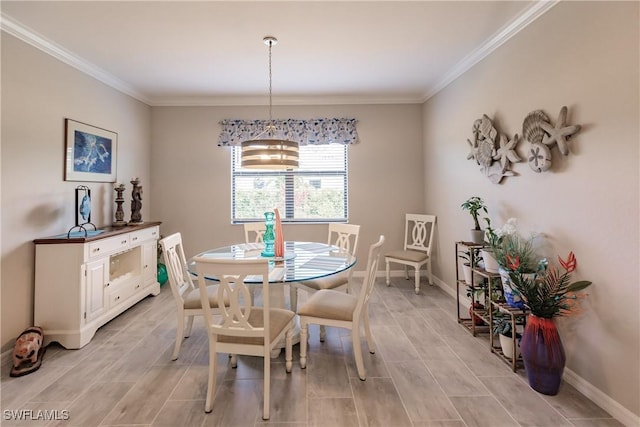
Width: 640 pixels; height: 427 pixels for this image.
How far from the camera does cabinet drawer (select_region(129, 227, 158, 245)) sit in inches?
130

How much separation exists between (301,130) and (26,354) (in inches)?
144

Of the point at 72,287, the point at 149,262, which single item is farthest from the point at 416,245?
the point at 72,287

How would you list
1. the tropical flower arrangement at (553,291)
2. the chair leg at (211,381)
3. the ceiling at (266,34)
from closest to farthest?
the chair leg at (211,381) < the tropical flower arrangement at (553,291) < the ceiling at (266,34)

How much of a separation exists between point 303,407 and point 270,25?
2836mm

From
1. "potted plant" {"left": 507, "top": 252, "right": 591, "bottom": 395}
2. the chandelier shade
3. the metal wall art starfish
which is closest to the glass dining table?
the chandelier shade

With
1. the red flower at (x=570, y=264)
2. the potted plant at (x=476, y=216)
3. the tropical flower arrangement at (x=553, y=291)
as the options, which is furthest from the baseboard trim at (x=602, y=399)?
the potted plant at (x=476, y=216)

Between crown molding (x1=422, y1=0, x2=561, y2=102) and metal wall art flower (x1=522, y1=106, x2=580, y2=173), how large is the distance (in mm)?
735

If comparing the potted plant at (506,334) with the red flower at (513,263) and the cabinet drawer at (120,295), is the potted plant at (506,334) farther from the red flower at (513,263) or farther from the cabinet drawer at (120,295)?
the cabinet drawer at (120,295)

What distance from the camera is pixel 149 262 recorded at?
365cm

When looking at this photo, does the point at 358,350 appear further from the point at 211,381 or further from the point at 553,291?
the point at 553,291

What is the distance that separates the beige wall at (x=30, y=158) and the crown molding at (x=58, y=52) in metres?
0.05

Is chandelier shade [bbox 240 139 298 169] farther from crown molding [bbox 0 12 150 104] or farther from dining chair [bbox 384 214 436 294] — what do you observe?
dining chair [bbox 384 214 436 294]

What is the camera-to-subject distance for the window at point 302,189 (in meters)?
4.53

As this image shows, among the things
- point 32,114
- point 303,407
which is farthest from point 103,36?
point 303,407
